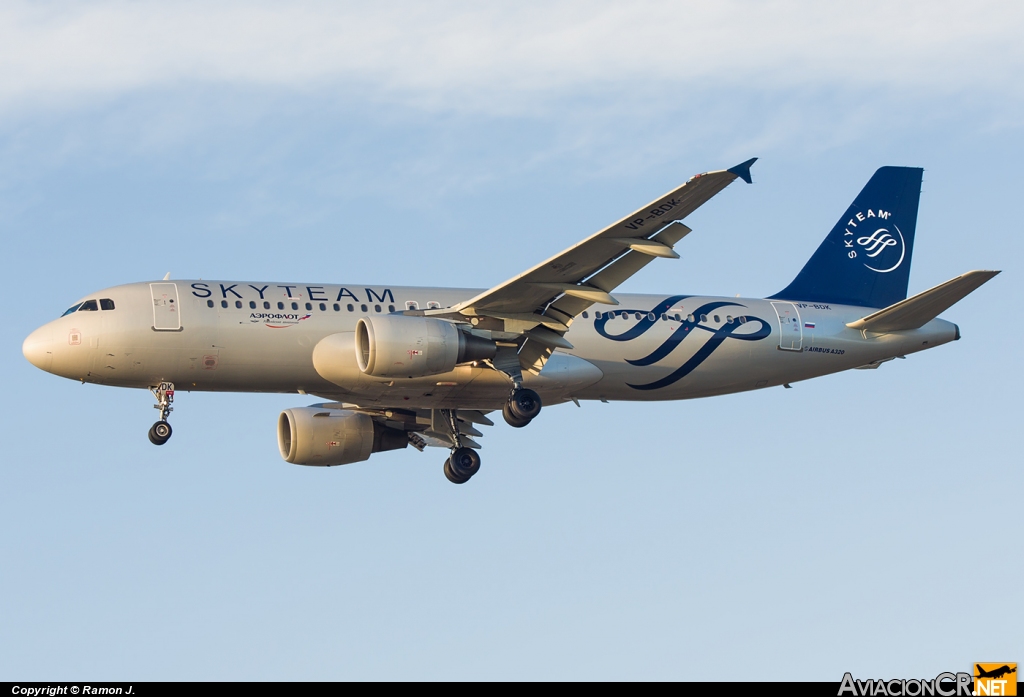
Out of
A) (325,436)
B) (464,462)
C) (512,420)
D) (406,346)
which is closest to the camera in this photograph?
(406,346)

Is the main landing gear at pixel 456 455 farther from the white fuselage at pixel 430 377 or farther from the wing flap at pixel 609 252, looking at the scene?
the wing flap at pixel 609 252

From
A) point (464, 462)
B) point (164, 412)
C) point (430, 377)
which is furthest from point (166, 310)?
point (464, 462)

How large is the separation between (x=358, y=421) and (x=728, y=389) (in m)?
10.9

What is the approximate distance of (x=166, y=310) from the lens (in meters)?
40.5

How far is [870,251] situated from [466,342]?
15.1m

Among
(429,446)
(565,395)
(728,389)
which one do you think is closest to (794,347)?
(728,389)

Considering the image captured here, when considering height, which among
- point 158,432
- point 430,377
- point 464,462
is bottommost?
point 464,462

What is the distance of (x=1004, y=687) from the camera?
96.6 feet

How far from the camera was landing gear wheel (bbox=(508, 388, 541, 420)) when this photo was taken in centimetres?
4091

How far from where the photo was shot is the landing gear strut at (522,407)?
40.9 metres

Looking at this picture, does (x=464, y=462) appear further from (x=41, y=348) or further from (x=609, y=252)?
(x=41, y=348)

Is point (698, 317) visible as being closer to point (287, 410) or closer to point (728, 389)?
point (728, 389)

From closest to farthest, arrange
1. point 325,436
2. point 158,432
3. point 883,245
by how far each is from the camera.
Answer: point 158,432 → point 325,436 → point 883,245

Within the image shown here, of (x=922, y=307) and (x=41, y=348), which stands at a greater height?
(x=41, y=348)
